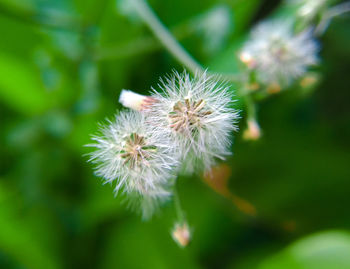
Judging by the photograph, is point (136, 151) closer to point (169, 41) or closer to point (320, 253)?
point (169, 41)

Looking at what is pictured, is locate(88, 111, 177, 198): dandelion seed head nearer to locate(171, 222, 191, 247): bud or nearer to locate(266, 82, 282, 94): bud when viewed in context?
locate(171, 222, 191, 247): bud

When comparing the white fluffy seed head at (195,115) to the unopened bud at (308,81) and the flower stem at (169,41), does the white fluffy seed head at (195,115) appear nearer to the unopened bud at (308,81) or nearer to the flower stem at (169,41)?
the flower stem at (169,41)

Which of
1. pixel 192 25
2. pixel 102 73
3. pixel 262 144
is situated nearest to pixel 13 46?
pixel 102 73

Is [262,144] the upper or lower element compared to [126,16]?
lower

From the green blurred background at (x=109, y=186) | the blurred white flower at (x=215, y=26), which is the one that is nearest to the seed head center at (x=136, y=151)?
the green blurred background at (x=109, y=186)

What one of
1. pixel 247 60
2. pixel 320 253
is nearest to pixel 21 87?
pixel 247 60

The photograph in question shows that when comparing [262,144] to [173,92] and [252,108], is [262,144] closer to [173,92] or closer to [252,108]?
[252,108]

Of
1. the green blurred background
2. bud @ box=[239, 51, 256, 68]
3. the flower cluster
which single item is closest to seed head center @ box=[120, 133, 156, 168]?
the flower cluster
